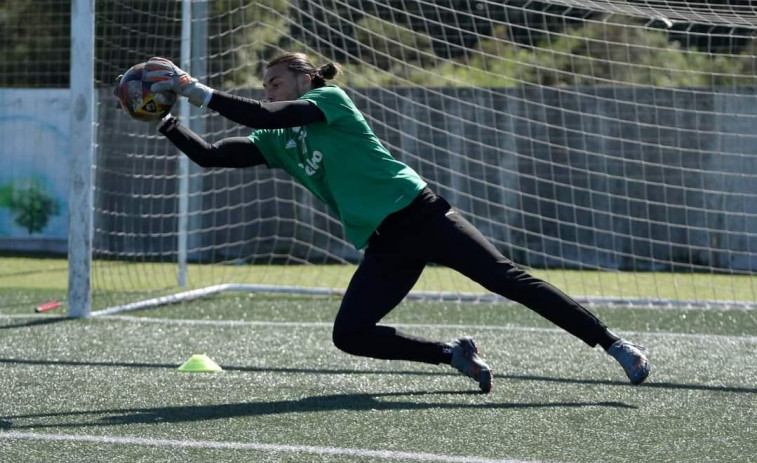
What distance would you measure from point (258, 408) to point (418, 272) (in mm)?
998

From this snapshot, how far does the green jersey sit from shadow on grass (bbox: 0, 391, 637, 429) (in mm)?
767

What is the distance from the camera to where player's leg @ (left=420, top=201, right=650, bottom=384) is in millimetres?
5207

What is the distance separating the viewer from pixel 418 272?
18.0 ft

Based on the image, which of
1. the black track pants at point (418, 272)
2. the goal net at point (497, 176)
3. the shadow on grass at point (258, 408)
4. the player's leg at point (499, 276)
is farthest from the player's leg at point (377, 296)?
the goal net at point (497, 176)

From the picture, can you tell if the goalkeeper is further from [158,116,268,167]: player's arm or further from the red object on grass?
the red object on grass

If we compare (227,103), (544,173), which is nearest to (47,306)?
(227,103)

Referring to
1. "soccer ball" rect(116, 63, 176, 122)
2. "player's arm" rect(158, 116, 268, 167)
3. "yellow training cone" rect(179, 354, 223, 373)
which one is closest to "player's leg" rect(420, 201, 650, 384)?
"player's arm" rect(158, 116, 268, 167)

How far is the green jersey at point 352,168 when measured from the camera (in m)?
5.21

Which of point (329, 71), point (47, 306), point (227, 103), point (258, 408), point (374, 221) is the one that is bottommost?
point (47, 306)

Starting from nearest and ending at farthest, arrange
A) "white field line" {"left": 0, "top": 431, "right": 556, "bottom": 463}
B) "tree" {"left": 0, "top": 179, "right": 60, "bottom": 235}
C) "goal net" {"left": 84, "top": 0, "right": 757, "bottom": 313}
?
"white field line" {"left": 0, "top": 431, "right": 556, "bottom": 463} → "goal net" {"left": 84, "top": 0, "right": 757, "bottom": 313} → "tree" {"left": 0, "top": 179, "right": 60, "bottom": 235}

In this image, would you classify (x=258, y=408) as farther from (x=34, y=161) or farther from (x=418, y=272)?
(x=34, y=161)

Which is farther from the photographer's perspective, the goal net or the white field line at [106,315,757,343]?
the goal net

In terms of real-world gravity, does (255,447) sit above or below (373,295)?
below

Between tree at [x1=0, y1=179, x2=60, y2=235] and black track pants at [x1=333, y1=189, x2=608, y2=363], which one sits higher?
black track pants at [x1=333, y1=189, x2=608, y2=363]
